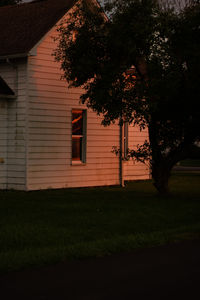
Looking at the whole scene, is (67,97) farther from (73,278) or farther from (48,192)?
(73,278)

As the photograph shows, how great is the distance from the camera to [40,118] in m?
19.5

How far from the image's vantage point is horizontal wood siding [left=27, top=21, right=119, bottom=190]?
63.4 ft

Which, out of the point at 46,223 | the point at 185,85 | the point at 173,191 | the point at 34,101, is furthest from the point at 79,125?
the point at 46,223

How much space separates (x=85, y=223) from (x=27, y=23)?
1116 centimetres

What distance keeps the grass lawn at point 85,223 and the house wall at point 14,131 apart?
889 mm

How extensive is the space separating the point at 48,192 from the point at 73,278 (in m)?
12.2

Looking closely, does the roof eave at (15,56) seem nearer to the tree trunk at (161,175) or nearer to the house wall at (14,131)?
the house wall at (14,131)

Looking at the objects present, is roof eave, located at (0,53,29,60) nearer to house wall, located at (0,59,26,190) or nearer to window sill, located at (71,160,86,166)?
house wall, located at (0,59,26,190)

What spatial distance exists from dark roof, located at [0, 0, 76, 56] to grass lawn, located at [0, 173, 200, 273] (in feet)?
16.2

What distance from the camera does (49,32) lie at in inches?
774

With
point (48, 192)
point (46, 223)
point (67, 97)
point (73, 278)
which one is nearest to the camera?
point (73, 278)

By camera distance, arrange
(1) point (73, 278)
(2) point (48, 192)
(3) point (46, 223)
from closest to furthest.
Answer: (1) point (73, 278) → (3) point (46, 223) → (2) point (48, 192)

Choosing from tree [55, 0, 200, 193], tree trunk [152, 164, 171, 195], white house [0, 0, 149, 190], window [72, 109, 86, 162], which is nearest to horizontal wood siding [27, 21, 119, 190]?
white house [0, 0, 149, 190]

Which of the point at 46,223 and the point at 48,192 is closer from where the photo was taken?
the point at 46,223
